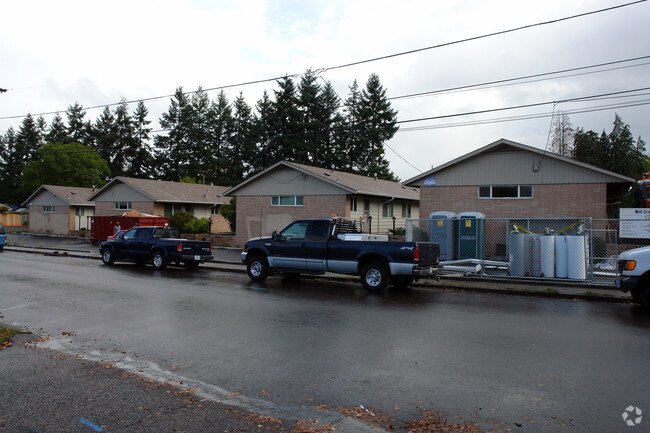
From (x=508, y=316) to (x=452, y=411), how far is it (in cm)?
550

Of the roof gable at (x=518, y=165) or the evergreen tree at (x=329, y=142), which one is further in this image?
the evergreen tree at (x=329, y=142)

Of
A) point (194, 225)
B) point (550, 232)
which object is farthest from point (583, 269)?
point (194, 225)

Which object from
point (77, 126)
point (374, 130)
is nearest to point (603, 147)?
point (374, 130)

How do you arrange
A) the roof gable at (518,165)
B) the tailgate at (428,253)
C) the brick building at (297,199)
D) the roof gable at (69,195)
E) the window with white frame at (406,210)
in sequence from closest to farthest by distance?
the tailgate at (428,253) → the roof gable at (518,165) → the brick building at (297,199) → the window with white frame at (406,210) → the roof gable at (69,195)

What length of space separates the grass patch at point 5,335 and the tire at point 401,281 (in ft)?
30.0

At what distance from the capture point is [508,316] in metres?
9.48

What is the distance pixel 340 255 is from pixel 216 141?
53.7 metres

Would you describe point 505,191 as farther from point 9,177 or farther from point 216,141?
point 9,177

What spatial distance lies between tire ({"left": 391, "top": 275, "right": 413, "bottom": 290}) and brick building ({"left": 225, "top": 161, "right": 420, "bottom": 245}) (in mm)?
11186

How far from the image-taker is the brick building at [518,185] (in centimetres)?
1952

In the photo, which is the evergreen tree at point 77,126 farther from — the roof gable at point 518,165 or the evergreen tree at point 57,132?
the roof gable at point 518,165

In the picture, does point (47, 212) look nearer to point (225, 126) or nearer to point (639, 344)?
point (225, 126)

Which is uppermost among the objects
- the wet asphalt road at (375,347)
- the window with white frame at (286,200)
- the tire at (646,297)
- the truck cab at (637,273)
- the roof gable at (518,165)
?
the roof gable at (518,165)

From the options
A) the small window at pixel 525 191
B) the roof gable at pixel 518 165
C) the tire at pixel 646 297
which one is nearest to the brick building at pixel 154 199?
the roof gable at pixel 518 165
